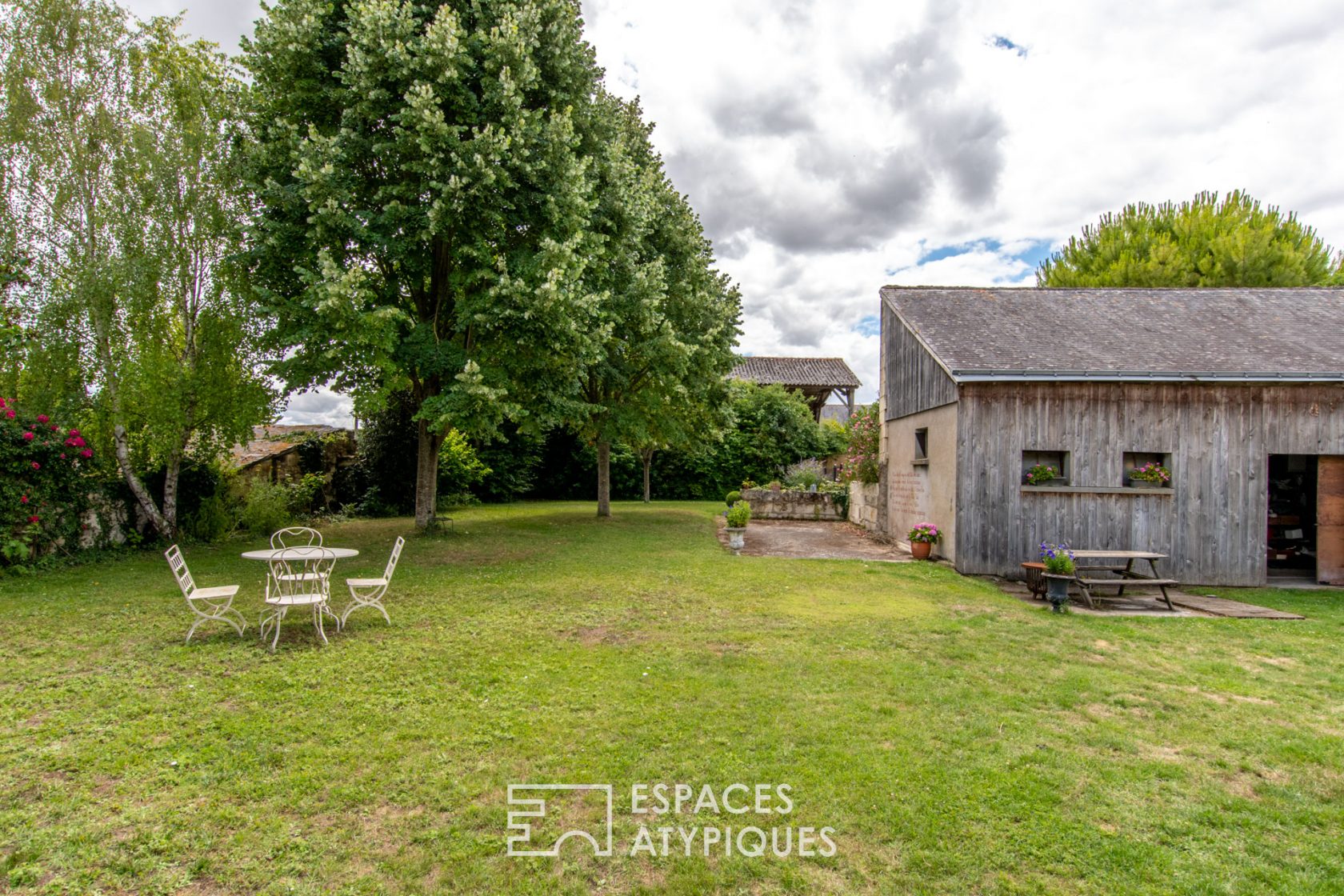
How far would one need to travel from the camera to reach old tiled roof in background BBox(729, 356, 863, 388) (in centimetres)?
3181

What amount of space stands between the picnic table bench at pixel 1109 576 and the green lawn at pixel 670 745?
0.95m

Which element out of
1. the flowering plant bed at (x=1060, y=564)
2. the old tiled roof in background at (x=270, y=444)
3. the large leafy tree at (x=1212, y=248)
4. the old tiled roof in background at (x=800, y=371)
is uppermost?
the large leafy tree at (x=1212, y=248)

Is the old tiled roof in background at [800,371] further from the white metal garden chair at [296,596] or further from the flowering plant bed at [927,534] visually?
the white metal garden chair at [296,596]

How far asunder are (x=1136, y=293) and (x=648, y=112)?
43.0 ft

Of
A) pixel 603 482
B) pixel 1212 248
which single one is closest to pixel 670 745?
pixel 603 482

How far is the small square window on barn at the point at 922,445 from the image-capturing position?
12418 mm

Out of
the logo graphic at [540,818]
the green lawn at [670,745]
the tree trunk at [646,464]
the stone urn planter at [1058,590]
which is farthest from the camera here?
the tree trunk at [646,464]

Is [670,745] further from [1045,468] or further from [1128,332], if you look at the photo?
[1128,332]

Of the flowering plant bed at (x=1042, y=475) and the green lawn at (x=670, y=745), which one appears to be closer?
the green lawn at (x=670, y=745)

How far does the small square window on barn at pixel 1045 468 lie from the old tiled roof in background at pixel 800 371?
2022 centimetres

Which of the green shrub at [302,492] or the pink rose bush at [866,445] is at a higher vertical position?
the pink rose bush at [866,445]

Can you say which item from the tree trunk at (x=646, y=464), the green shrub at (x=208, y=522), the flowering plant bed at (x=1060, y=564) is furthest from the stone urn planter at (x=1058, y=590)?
the tree trunk at (x=646, y=464)

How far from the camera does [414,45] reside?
984 centimetres

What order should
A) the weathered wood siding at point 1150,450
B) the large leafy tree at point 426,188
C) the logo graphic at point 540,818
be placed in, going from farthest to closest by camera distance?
the weathered wood siding at point 1150,450
the large leafy tree at point 426,188
the logo graphic at point 540,818
